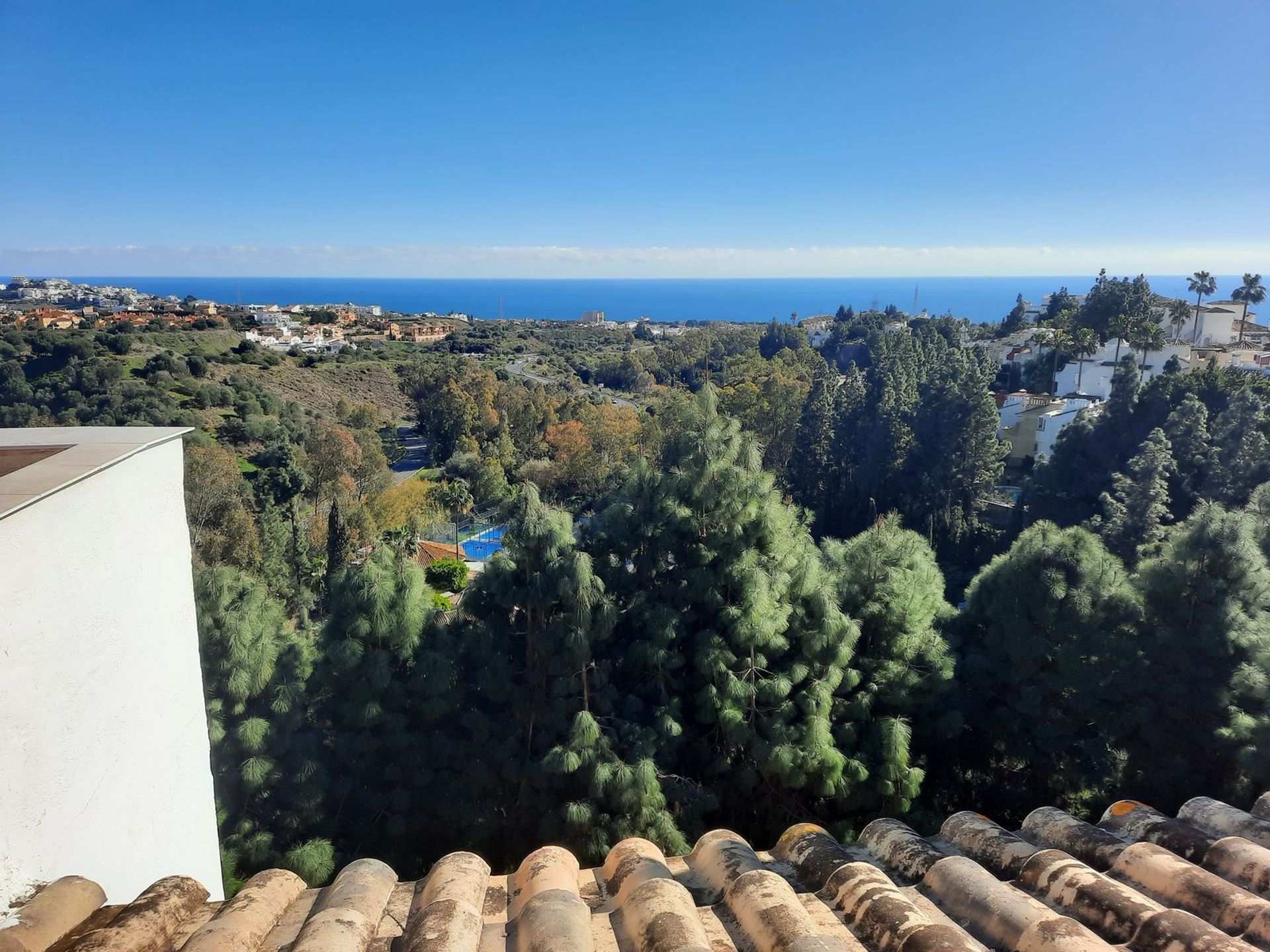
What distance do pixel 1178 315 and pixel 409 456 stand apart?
121 ft

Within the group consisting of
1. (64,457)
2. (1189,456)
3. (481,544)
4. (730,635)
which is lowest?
(481,544)

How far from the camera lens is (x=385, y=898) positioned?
2.40m

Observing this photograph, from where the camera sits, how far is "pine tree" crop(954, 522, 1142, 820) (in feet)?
Answer: 23.7

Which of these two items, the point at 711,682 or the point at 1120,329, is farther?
the point at 1120,329

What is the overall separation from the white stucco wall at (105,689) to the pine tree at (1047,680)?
696 centimetres

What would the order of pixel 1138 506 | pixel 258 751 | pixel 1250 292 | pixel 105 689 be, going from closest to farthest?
1. pixel 105 689
2. pixel 258 751
3. pixel 1138 506
4. pixel 1250 292

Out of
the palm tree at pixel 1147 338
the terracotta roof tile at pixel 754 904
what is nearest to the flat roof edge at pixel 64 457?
the terracotta roof tile at pixel 754 904

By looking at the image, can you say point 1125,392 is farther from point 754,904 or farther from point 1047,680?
point 754,904

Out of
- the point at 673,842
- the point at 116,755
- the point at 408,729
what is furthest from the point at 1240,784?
the point at 116,755

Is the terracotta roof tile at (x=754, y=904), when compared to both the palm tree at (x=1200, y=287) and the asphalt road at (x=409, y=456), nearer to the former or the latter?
the asphalt road at (x=409, y=456)

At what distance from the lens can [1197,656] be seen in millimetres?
6836

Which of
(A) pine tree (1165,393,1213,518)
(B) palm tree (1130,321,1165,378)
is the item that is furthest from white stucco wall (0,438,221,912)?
(B) palm tree (1130,321,1165,378)

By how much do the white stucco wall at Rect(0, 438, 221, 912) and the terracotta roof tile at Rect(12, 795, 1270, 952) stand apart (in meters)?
0.28

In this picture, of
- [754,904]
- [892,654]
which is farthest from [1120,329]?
[754,904]
